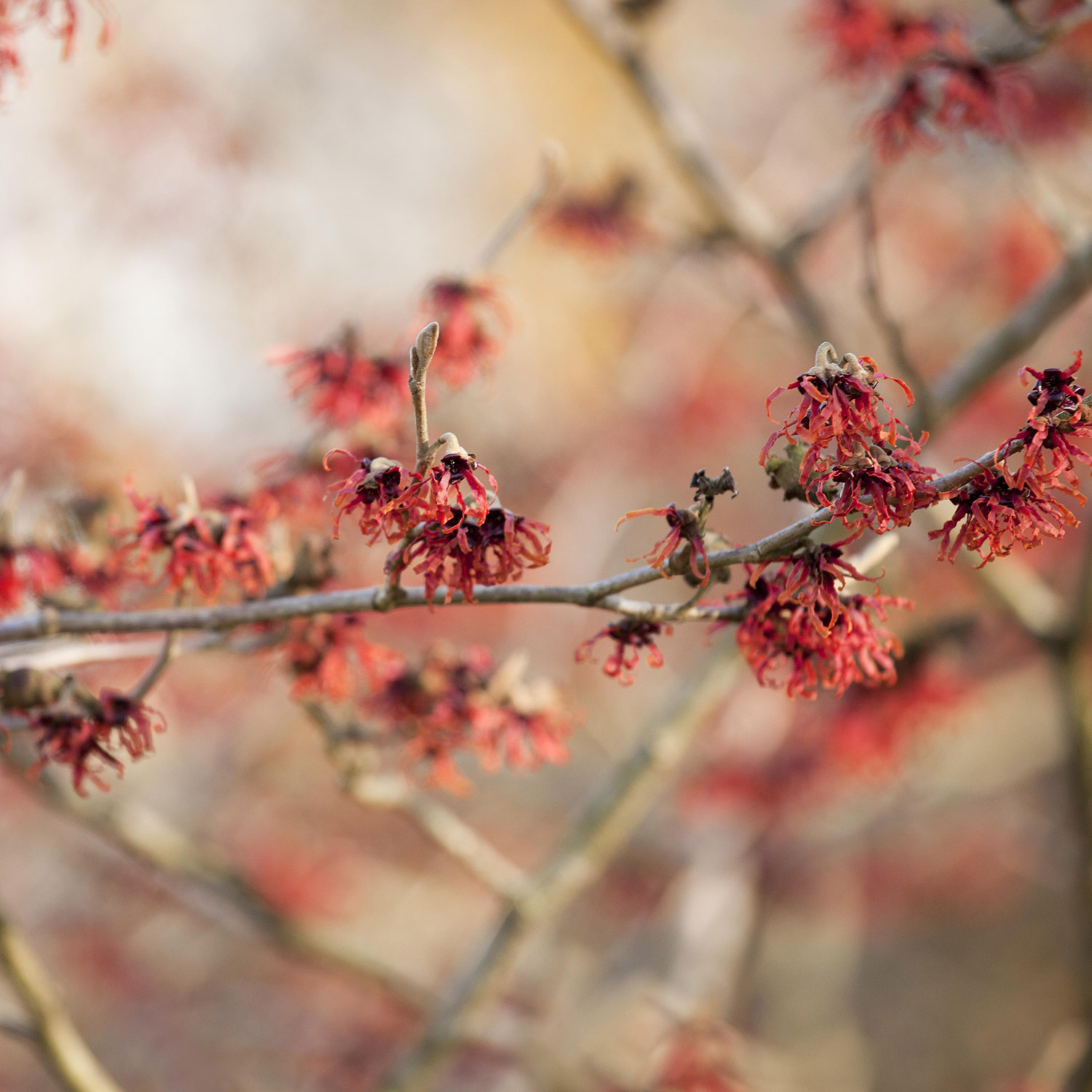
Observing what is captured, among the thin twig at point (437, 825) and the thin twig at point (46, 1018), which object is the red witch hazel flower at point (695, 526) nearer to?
the thin twig at point (437, 825)

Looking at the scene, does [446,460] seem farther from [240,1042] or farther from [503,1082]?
[503,1082]

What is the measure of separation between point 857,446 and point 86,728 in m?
1.53

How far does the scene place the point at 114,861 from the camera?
22.2ft

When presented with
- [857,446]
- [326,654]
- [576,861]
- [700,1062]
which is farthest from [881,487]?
[700,1062]

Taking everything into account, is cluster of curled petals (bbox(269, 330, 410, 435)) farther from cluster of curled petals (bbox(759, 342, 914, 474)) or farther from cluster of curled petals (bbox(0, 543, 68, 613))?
cluster of curled petals (bbox(759, 342, 914, 474))

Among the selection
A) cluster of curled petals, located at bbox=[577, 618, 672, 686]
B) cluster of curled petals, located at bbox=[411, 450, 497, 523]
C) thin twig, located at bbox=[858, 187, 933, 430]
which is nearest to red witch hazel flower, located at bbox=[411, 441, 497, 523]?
cluster of curled petals, located at bbox=[411, 450, 497, 523]

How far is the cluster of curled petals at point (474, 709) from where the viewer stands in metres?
2.25

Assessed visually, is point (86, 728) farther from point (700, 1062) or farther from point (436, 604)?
point (700, 1062)

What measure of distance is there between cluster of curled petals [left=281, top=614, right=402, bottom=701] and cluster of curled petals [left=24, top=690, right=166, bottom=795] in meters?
0.36

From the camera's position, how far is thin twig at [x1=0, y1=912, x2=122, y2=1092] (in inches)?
96.7

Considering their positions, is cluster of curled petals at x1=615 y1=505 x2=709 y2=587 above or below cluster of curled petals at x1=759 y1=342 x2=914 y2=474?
below

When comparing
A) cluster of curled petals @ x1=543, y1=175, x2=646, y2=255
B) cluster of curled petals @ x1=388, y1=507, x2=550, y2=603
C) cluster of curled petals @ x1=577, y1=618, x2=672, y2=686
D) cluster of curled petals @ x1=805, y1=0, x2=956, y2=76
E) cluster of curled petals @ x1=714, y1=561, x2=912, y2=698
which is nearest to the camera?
cluster of curled petals @ x1=388, y1=507, x2=550, y2=603

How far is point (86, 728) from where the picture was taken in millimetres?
1839

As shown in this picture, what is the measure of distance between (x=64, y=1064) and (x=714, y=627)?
2.23m
